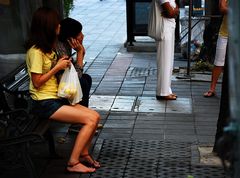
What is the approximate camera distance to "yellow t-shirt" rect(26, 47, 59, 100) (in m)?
4.11

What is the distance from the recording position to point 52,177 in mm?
4270

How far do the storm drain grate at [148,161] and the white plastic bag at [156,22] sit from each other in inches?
72.9

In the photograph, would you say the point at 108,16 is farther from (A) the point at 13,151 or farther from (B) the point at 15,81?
(A) the point at 13,151

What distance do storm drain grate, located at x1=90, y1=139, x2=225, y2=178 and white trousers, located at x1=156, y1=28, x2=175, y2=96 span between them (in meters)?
1.57

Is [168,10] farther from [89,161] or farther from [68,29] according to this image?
[89,161]

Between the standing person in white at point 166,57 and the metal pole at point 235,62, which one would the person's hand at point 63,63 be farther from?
the metal pole at point 235,62

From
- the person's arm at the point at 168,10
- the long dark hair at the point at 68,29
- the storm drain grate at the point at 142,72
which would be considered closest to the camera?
the long dark hair at the point at 68,29

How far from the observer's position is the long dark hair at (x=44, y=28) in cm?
413

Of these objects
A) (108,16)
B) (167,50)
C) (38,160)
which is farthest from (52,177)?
(108,16)

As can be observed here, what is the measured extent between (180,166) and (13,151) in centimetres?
150

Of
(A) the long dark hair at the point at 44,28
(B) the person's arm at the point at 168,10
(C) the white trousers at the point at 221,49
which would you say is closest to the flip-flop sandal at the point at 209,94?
(C) the white trousers at the point at 221,49

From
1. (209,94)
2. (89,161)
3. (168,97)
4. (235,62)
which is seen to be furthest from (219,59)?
(235,62)

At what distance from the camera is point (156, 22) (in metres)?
6.34

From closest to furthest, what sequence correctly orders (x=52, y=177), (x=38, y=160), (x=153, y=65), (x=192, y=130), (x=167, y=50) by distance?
(x=52, y=177) → (x=38, y=160) → (x=192, y=130) → (x=167, y=50) → (x=153, y=65)
